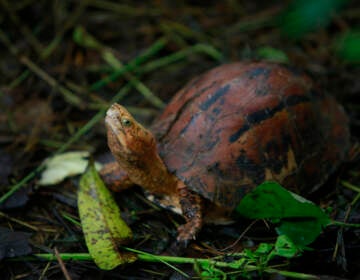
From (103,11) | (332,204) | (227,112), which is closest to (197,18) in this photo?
(103,11)

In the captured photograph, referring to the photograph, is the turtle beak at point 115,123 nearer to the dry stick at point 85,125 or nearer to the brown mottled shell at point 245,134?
the brown mottled shell at point 245,134

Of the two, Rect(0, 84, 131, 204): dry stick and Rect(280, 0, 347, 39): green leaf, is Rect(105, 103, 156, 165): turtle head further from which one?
Rect(280, 0, 347, 39): green leaf

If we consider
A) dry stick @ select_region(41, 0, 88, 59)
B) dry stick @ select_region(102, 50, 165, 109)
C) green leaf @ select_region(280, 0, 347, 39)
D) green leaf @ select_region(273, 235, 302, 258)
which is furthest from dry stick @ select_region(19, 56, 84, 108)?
green leaf @ select_region(273, 235, 302, 258)

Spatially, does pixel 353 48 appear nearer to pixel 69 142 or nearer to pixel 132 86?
pixel 132 86

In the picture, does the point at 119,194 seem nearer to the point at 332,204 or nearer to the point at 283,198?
the point at 283,198

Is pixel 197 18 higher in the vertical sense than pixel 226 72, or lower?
higher

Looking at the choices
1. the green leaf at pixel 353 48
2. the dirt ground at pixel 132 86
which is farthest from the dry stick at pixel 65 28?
the green leaf at pixel 353 48

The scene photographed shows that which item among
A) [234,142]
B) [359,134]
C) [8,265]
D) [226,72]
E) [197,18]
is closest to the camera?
[8,265]
